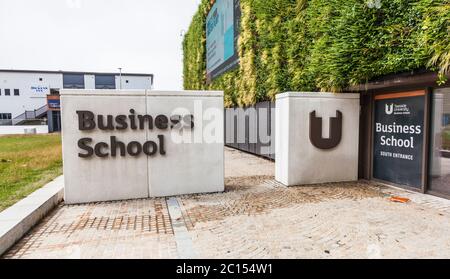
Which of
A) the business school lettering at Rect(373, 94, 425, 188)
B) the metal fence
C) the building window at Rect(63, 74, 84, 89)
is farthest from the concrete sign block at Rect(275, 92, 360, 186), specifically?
the building window at Rect(63, 74, 84, 89)

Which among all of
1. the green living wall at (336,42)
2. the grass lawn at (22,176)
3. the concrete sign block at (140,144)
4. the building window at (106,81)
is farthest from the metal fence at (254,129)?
the building window at (106,81)

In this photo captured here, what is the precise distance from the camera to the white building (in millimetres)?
50000

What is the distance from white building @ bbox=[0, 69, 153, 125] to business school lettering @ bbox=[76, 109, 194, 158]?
4643 centimetres

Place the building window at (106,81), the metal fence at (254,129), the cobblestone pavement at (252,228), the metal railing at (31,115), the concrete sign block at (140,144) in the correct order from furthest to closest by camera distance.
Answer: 1. the building window at (106,81)
2. the metal railing at (31,115)
3. the metal fence at (254,129)
4. the concrete sign block at (140,144)
5. the cobblestone pavement at (252,228)

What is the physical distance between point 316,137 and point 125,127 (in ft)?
15.7

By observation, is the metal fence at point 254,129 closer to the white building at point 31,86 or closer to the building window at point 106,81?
the white building at point 31,86

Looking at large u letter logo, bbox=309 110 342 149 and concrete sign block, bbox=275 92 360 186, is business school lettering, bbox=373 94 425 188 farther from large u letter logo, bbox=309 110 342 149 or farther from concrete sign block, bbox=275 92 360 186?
large u letter logo, bbox=309 110 342 149

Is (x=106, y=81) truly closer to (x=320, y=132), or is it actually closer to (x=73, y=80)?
(x=73, y=80)

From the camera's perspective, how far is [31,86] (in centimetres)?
5116

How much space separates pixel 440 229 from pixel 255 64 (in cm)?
1021

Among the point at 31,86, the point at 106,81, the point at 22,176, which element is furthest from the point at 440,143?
the point at 31,86

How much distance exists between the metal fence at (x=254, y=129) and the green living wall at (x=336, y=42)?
2.07ft

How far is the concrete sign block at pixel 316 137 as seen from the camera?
25.4ft
